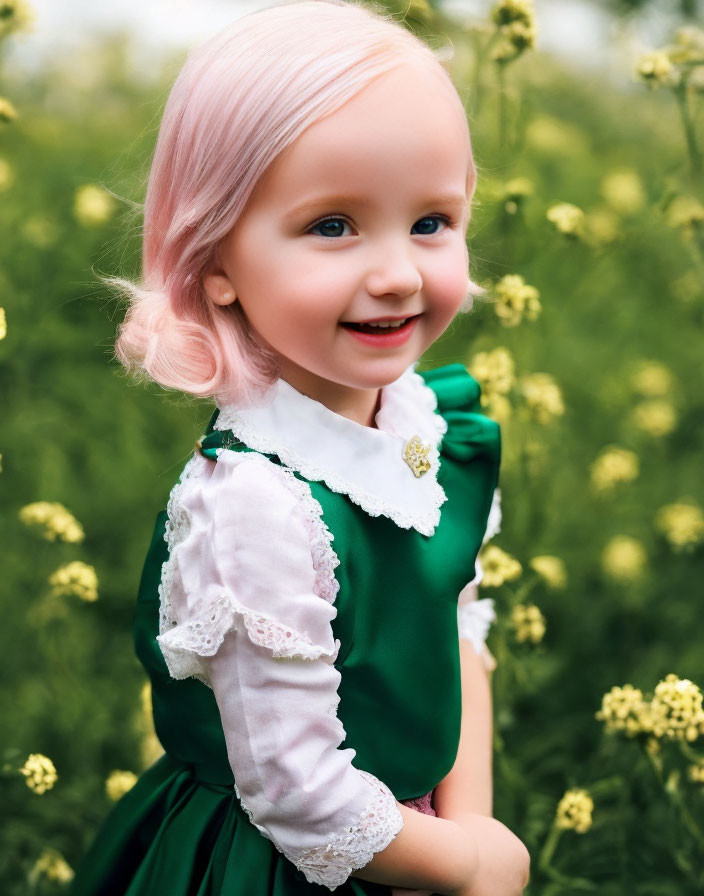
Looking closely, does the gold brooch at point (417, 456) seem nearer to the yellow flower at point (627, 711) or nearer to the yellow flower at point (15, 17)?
the yellow flower at point (627, 711)

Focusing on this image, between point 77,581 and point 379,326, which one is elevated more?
point 379,326

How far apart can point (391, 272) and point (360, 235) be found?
4cm

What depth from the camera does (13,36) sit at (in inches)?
68.3

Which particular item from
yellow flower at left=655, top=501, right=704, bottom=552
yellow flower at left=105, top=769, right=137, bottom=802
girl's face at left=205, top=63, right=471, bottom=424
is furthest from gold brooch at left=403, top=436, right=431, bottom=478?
yellow flower at left=655, top=501, right=704, bottom=552

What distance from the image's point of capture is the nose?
1004 millimetres

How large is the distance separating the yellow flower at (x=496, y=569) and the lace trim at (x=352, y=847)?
548 mm

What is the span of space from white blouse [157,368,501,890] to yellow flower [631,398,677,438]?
1513mm

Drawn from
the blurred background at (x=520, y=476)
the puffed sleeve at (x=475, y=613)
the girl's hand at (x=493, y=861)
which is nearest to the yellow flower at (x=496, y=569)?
the blurred background at (x=520, y=476)

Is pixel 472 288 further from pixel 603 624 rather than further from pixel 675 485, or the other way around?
pixel 675 485

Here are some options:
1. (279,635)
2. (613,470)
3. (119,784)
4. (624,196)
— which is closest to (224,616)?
(279,635)

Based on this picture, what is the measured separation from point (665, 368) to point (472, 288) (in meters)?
1.69

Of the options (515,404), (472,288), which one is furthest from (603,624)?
(472,288)

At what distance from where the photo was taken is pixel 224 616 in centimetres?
99

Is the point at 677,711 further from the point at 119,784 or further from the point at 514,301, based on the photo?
the point at 119,784
